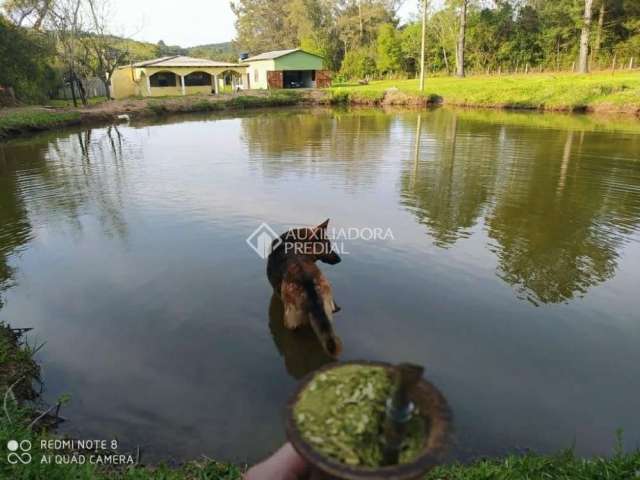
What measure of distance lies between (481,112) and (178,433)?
32.5 metres

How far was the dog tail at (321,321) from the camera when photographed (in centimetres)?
516

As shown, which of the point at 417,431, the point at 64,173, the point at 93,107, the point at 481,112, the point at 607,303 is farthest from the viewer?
the point at 93,107

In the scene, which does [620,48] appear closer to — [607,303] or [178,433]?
[607,303]

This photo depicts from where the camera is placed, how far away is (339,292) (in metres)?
7.50

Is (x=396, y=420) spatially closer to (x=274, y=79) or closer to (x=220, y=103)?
(x=220, y=103)

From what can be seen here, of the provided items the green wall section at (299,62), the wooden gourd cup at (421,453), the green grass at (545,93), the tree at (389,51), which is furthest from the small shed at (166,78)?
the wooden gourd cup at (421,453)

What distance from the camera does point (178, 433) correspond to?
187 inches

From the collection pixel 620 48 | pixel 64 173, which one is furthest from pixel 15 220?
pixel 620 48

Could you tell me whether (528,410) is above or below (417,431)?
below

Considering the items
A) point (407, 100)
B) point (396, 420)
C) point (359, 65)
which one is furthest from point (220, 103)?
point (396, 420)

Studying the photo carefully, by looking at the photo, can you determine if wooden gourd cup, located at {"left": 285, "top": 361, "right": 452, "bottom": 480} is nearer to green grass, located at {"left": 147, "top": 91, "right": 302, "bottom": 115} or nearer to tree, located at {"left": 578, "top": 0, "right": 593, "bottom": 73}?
green grass, located at {"left": 147, "top": 91, "right": 302, "bottom": 115}

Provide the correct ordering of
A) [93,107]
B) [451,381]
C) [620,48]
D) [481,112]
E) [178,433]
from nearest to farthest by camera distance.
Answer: [178,433] < [451,381] < [481,112] < [93,107] < [620,48]

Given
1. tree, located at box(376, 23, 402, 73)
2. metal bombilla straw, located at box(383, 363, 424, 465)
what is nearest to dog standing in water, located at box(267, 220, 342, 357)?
metal bombilla straw, located at box(383, 363, 424, 465)

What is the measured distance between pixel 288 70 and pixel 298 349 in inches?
2105
